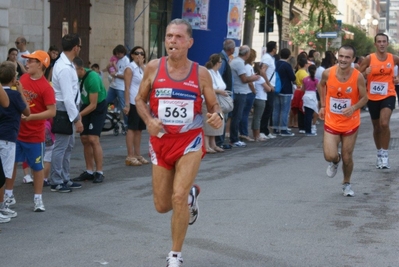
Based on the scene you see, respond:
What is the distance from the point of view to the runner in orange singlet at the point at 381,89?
41.4 ft

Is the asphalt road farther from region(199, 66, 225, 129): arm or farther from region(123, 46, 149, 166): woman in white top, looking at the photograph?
region(199, 66, 225, 129): arm

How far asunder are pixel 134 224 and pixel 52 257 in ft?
5.01

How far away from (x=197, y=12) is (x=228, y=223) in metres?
13.8

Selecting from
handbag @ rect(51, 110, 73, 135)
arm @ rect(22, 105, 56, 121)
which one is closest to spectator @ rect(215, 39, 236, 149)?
handbag @ rect(51, 110, 73, 135)

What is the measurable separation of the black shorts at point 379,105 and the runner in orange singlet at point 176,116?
6.48 metres

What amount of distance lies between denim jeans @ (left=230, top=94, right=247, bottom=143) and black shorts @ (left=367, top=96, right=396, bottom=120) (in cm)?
409

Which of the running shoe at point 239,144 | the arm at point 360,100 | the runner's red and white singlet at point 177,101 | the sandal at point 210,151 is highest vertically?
the runner's red and white singlet at point 177,101

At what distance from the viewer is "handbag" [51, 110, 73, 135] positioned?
1027 centimetres

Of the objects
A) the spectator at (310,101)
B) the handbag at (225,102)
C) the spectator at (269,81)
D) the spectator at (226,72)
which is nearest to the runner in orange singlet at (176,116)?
the handbag at (225,102)

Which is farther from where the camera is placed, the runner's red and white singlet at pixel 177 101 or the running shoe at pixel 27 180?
the running shoe at pixel 27 180

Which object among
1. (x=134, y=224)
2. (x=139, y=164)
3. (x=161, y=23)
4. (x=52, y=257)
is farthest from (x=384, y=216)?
(x=161, y=23)

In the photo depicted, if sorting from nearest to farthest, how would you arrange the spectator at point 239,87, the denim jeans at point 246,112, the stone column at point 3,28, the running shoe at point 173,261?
the running shoe at point 173,261, the spectator at point 239,87, the denim jeans at point 246,112, the stone column at point 3,28

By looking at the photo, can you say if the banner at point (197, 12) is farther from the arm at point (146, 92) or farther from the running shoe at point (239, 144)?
the arm at point (146, 92)

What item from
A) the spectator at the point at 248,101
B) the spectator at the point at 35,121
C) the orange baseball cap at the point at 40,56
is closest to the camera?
the spectator at the point at 35,121
